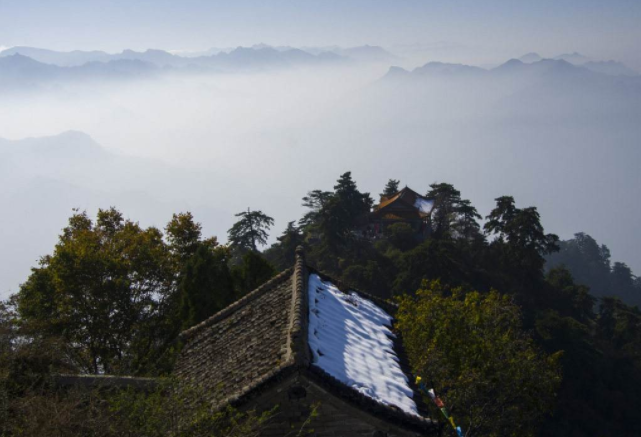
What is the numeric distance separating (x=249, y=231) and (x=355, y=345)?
52.2m

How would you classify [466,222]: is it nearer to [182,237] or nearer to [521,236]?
[521,236]

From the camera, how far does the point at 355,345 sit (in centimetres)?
1431

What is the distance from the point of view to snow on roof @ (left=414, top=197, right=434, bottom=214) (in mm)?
78162

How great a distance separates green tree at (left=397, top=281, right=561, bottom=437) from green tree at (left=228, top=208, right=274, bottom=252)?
47.9 m

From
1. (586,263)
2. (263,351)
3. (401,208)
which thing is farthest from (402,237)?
(586,263)

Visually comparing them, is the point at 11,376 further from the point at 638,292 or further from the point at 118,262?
the point at 638,292

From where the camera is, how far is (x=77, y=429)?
10.3 metres

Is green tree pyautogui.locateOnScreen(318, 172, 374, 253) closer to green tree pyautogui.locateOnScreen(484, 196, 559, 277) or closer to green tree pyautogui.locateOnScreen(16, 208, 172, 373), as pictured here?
green tree pyautogui.locateOnScreen(484, 196, 559, 277)

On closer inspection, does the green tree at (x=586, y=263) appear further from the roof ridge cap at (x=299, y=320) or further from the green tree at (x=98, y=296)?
the roof ridge cap at (x=299, y=320)

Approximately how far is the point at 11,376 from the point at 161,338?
41.3 ft

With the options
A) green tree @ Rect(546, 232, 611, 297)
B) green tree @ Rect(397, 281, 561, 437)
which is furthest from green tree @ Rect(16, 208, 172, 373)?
green tree @ Rect(546, 232, 611, 297)

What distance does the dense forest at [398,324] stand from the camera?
56.8 feet

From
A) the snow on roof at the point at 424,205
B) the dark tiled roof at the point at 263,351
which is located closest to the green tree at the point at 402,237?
the snow on roof at the point at 424,205

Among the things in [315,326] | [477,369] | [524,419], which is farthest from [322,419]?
[524,419]
